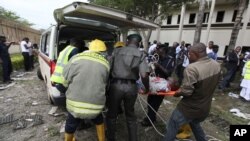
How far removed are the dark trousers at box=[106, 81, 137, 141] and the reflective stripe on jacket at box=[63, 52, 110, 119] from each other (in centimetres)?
28

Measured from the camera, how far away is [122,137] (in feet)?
11.7

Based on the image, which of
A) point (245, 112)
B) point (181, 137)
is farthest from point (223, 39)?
point (181, 137)

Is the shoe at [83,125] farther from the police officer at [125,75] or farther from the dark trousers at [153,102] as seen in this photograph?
the dark trousers at [153,102]

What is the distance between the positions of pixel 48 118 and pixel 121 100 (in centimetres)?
215

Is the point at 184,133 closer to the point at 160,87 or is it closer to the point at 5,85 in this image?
the point at 160,87

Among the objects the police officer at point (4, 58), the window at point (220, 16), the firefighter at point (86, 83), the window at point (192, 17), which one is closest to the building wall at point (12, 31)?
the police officer at point (4, 58)

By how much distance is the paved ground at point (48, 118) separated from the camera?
3.56 m

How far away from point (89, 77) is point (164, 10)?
968 cm

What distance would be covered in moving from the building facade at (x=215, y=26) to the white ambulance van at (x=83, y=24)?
13517 millimetres

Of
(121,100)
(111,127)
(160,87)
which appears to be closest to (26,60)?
(111,127)

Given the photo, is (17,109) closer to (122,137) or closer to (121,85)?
(122,137)

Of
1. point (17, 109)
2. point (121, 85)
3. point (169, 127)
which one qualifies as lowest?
point (17, 109)

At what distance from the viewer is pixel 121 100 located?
295cm

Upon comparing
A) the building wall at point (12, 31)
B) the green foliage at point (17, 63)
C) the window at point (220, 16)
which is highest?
the window at point (220, 16)
